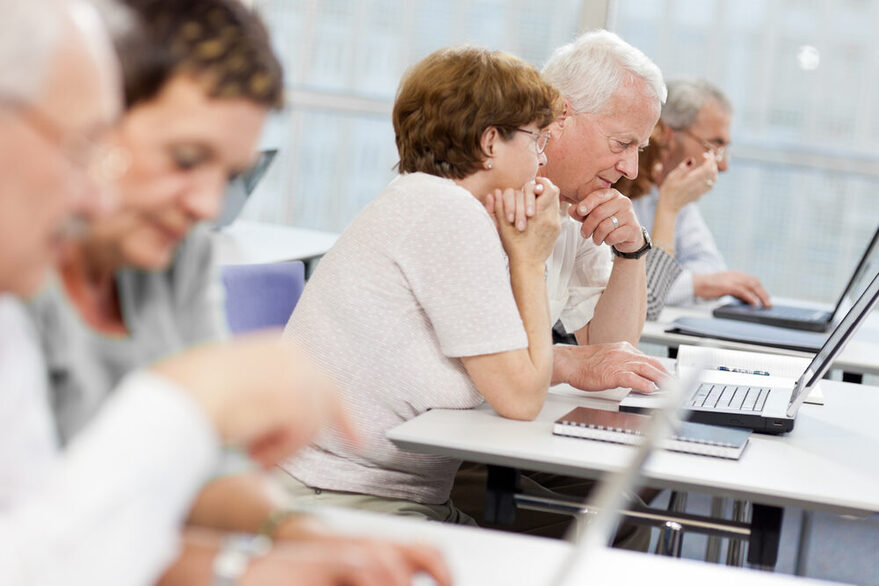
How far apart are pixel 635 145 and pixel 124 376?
5.47ft

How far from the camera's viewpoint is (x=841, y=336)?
161 centimetres

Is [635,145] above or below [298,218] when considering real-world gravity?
above

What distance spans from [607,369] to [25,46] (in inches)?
59.4

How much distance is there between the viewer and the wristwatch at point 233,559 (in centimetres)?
73

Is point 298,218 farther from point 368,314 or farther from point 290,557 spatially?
point 290,557

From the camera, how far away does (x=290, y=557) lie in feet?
2.46

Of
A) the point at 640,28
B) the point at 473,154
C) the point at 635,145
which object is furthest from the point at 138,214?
the point at 640,28

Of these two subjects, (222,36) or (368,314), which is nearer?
(222,36)

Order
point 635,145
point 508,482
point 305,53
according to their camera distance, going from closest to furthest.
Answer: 1. point 508,482
2. point 635,145
3. point 305,53

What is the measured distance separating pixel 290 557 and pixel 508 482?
2.91ft

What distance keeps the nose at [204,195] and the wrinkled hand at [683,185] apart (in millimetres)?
2662

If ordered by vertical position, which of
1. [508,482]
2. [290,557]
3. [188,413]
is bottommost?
[508,482]

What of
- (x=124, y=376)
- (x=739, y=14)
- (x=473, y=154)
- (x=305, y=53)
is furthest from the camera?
(x=305, y=53)

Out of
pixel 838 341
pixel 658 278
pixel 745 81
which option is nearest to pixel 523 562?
pixel 838 341
